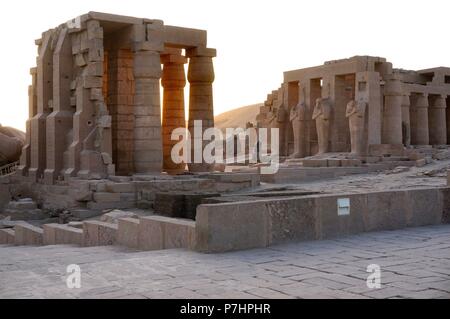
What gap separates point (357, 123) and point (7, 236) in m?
16.4

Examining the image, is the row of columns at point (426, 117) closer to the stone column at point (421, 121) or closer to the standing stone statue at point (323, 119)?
the stone column at point (421, 121)

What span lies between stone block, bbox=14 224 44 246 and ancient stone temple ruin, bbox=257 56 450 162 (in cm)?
1591

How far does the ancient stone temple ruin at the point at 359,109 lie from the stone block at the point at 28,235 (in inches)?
626

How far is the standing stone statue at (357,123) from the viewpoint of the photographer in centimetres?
2562

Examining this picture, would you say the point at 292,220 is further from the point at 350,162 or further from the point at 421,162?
the point at 421,162

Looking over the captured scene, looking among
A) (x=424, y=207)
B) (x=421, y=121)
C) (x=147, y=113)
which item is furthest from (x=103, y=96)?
(x=421, y=121)

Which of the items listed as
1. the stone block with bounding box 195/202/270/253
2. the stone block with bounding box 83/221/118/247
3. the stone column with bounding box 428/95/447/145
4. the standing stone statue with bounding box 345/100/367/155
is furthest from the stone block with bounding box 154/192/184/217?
the stone column with bounding box 428/95/447/145

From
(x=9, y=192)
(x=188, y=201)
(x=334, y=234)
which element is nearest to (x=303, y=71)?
(x=9, y=192)

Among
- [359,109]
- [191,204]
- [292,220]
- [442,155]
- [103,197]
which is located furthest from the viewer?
[359,109]

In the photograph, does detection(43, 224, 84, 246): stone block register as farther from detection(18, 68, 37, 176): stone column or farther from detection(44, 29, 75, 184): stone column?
detection(18, 68, 37, 176): stone column

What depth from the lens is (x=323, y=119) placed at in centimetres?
2830

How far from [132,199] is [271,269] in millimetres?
10785

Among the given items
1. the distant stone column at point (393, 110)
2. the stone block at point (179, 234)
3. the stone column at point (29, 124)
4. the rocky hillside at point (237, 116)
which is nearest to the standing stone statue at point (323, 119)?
the distant stone column at point (393, 110)

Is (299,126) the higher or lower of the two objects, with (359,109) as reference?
lower
